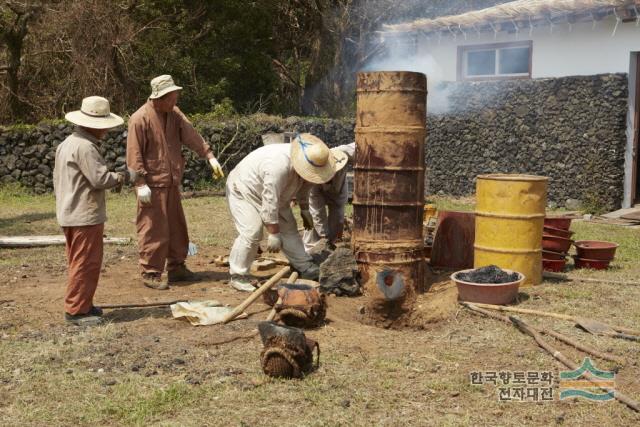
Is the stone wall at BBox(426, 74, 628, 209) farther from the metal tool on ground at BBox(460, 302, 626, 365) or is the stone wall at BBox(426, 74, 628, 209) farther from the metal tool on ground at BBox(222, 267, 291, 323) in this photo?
the metal tool on ground at BBox(222, 267, 291, 323)

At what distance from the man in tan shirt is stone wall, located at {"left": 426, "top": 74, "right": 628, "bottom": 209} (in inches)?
335

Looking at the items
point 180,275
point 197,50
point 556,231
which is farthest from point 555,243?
point 197,50

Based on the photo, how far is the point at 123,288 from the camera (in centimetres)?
711

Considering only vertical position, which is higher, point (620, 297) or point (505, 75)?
point (505, 75)

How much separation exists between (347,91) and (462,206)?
10867mm

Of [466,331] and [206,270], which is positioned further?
[206,270]

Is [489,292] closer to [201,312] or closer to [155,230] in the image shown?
[201,312]

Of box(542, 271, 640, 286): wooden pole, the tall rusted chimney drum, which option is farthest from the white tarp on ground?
box(542, 271, 640, 286): wooden pole

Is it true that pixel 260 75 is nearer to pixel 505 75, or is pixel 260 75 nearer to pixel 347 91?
pixel 347 91

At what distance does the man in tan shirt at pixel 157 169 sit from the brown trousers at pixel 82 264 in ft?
3.89

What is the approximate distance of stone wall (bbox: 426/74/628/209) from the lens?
12.9 metres

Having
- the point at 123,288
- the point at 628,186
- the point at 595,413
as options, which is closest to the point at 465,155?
the point at 628,186

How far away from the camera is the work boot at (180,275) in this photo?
24.4ft

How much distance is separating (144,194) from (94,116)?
1.09m
